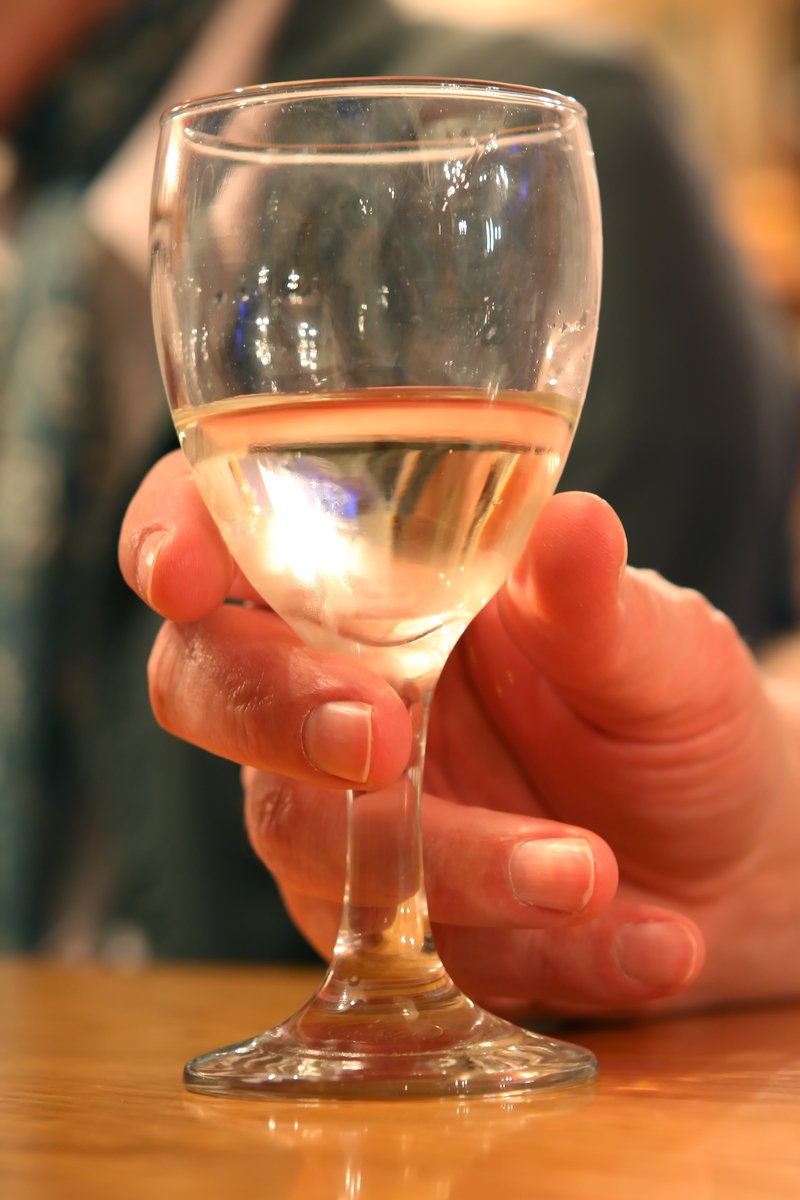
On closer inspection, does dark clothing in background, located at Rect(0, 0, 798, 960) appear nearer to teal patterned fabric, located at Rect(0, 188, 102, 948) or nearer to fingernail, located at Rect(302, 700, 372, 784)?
teal patterned fabric, located at Rect(0, 188, 102, 948)

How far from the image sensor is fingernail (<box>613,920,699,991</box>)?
14.7 inches

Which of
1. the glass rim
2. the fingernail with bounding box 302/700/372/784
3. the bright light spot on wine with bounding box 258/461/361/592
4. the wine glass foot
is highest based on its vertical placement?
the glass rim

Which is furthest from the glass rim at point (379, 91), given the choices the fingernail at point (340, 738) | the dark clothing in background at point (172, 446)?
the dark clothing in background at point (172, 446)

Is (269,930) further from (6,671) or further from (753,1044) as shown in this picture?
(753,1044)

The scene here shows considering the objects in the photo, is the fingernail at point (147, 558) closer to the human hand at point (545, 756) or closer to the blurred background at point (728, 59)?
the human hand at point (545, 756)

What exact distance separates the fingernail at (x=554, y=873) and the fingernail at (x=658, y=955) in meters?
0.04

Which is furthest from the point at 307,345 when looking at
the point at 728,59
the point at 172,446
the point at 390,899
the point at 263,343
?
the point at 728,59

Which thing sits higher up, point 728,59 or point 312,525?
point 728,59

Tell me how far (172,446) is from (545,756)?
592mm

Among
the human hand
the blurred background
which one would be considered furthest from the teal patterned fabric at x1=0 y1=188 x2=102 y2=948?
the blurred background

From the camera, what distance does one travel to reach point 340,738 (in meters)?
0.32

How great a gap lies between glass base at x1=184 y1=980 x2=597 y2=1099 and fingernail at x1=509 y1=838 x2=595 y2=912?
0.10 feet

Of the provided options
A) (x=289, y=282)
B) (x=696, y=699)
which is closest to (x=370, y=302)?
(x=289, y=282)

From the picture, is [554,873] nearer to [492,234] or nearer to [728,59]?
[492,234]
